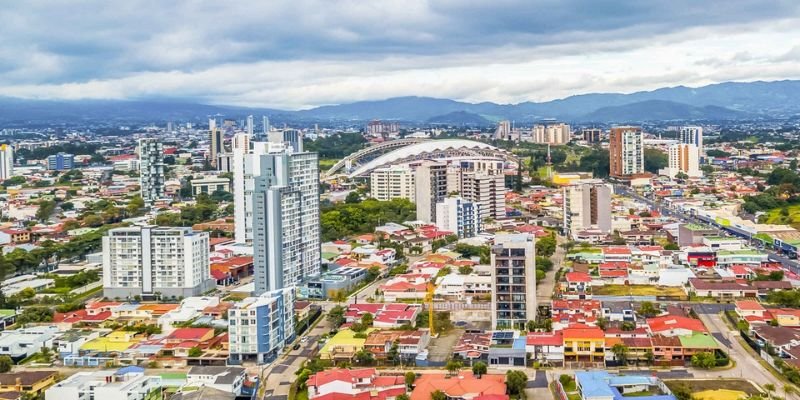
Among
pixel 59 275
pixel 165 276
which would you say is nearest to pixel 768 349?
pixel 165 276

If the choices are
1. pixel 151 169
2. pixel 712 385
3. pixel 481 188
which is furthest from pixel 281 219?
pixel 151 169

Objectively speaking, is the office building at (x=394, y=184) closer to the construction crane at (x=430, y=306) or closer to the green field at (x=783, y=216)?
the green field at (x=783, y=216)

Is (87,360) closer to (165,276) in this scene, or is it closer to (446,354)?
(165,276)

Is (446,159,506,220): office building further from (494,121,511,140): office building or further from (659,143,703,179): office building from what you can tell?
(494,121,511,140): office building

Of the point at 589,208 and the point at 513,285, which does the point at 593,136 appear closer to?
the point at 589,208

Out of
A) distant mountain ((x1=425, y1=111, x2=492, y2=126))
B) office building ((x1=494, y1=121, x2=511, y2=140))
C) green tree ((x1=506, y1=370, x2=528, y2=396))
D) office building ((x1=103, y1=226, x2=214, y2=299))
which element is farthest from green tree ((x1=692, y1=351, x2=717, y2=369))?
distant mountain ((x1=425, y1=111, x2=492, y2=126))
